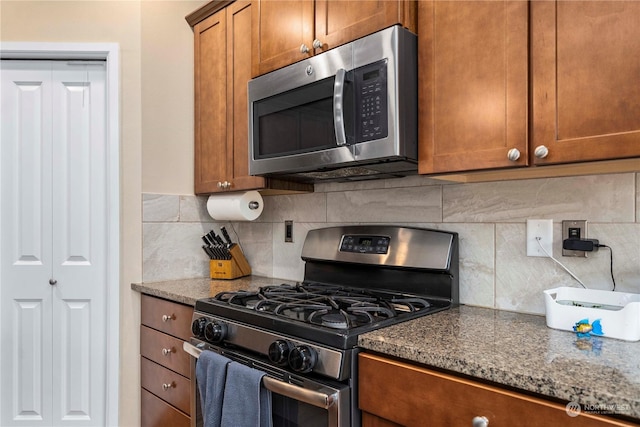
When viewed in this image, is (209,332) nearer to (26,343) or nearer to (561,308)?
(561,308)

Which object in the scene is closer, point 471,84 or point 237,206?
point 471,84

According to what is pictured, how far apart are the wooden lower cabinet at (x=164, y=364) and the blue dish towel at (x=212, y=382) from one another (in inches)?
8.1

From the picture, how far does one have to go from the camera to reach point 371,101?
4.78 ft

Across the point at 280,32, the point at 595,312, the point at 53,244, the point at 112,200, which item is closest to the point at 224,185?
the point at 112,200

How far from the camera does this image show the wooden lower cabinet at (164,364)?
1.88 meters

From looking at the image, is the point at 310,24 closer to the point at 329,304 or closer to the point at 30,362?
the point at 329,304

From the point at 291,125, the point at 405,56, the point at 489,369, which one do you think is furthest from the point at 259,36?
the point at 489,369

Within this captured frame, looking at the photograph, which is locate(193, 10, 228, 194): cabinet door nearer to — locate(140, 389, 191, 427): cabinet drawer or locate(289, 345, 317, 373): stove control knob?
locate(140, 389, 191, 427): cabinet drawer

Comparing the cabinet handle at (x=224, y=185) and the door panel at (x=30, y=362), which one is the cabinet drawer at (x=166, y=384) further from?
the cabinet handle at (x=224, y=185)

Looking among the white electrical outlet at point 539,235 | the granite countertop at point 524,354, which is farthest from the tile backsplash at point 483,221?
the granite countertop at point 524,354

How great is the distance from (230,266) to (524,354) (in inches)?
64.1

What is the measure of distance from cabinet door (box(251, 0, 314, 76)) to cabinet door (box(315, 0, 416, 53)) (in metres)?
0.06

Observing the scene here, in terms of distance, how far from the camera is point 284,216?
7.70 feet

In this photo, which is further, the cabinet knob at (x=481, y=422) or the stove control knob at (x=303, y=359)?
the stove control knob at (x=303, y=359)
